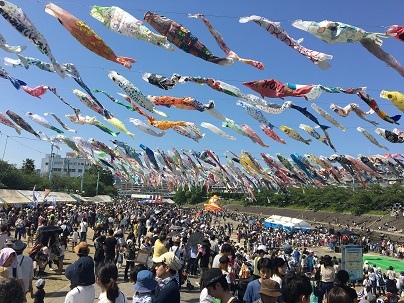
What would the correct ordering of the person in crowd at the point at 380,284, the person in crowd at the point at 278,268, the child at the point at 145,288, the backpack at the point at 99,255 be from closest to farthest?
the child at the point at 145,288 → the person in crowd at the point at 278,268 → the backpack at the point at 99,255 → the person in crowd at the point at 380,284

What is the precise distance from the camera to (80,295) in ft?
11.4

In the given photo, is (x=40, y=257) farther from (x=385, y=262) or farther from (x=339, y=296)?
(x=385, y=262)

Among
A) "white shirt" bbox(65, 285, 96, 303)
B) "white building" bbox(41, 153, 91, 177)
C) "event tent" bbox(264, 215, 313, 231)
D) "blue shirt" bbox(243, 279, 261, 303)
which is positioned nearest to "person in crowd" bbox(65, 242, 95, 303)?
"white shirt" bbox(65, 285, 96, 303)

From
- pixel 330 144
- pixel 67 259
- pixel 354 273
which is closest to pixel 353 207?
pixel 330 144

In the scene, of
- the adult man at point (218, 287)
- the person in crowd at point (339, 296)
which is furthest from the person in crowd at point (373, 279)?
the adult man at point (218, 287)

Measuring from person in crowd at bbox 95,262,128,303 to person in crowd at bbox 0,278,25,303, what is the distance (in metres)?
1.07

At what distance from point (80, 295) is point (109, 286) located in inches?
21.3

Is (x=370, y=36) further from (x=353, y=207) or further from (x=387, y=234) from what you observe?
(x=353, y=207)

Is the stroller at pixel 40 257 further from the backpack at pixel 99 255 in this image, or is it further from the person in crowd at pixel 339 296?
the person in crowd at pixel 339 296

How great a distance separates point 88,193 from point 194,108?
49.0m

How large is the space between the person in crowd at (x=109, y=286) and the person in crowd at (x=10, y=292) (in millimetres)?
1071

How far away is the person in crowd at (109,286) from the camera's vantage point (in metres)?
3.15

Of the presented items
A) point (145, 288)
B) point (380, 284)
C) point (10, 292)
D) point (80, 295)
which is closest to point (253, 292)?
point (145, 288)

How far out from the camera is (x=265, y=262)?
14.0 feet
